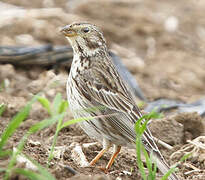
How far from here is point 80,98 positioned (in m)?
5.37

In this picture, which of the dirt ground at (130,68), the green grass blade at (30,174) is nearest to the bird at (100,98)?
the dirt ground at (130,68)

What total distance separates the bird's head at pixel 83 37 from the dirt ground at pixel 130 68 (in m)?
0.46

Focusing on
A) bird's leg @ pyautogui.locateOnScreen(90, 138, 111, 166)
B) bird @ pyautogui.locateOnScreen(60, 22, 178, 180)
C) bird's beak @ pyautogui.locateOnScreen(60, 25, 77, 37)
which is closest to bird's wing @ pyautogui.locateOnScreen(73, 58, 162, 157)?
bird @ pyautogui.locateOnScreen(60, 22, 178, 180)

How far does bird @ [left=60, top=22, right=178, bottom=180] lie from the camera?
5137 millimetres

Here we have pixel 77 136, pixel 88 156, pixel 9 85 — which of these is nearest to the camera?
pixel 88 156

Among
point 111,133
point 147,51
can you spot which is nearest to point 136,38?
point 147,51

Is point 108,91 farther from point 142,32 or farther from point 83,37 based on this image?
point 142,32

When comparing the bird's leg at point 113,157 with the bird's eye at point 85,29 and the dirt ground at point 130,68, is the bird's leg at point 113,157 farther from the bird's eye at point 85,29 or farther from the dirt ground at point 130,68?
the bird's eye at point 85,29

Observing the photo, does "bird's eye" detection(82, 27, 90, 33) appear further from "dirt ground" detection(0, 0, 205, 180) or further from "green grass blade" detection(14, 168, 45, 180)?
"green grass blade" detection(14, 168, 45, 180)

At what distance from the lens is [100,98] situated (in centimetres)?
547

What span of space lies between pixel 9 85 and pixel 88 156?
2574 millimetres

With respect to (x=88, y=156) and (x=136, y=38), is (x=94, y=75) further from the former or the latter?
(x=136, y=38)

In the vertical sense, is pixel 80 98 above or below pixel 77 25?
below

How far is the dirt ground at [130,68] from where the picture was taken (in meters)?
5.46
